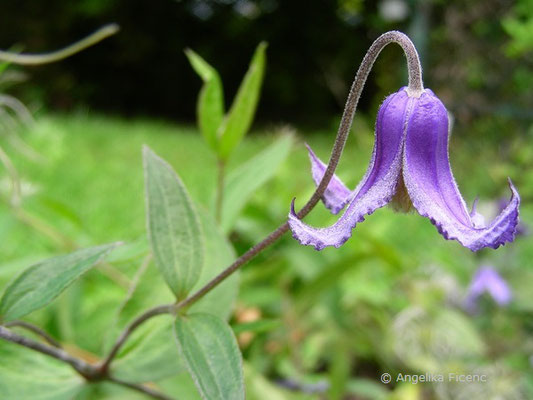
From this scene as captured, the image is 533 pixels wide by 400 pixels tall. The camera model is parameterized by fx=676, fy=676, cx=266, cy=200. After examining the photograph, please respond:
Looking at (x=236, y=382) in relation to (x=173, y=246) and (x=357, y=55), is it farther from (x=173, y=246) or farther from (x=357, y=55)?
(x=357, y=55)

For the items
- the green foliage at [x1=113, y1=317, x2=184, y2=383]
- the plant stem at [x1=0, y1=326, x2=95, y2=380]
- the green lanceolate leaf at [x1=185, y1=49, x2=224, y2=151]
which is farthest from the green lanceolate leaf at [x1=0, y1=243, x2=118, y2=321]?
the green lanceolate leaf at [x1=185, y1=49, x2=224, y2=151]

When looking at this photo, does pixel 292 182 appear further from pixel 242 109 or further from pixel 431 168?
pixel 431 168

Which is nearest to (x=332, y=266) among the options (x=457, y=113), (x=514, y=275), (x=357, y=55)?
(x=514, y=275)

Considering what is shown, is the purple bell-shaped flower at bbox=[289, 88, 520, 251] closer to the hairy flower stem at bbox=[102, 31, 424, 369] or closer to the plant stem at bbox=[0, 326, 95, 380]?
the hairy flower stem at bbox=[102, 31, 424, 369]

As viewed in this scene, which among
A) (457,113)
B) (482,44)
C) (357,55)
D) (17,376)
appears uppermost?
(17,376)

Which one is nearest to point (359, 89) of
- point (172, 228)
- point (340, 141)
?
point (340, 141)

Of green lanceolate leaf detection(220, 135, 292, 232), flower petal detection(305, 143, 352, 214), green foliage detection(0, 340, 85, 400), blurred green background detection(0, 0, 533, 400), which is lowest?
blurred green background detection(0, 0, 533, 400)
